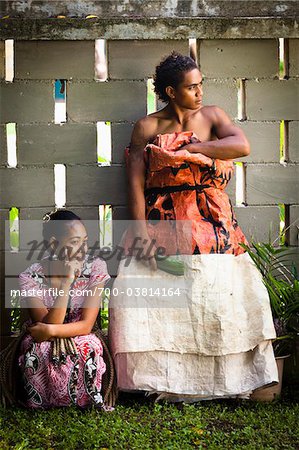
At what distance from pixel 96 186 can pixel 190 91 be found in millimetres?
945

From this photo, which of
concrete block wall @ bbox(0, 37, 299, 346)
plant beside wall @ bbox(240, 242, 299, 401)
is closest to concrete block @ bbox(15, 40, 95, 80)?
concrete block wall @ bbox(0, 37, 299, 346)

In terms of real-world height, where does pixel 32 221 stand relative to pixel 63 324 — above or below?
above

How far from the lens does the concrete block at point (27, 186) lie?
15.8ft

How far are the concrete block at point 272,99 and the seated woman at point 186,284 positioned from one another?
19.9 inches

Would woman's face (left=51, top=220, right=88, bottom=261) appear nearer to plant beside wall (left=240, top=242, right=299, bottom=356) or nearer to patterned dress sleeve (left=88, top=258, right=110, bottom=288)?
patterned dress sleeve (left=88, top=258, right=110, bottom=288)

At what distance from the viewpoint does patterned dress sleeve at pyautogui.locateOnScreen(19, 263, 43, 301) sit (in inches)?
171

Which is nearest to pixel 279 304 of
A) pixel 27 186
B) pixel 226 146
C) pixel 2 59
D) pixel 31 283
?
pixel 226 146

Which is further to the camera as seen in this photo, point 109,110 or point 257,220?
point 257,220

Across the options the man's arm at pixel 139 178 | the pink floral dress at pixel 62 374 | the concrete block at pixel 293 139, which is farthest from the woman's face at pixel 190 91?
the pink floral dress at pixel 62 374

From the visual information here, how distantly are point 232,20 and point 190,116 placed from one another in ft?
2.55

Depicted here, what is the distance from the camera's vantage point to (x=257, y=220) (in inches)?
195

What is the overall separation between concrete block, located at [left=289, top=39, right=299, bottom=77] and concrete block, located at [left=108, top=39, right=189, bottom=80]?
72 centimetres

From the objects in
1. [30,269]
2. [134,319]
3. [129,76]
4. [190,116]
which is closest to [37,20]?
[129,76]

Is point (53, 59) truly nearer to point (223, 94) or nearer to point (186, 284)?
point (223, 94)
